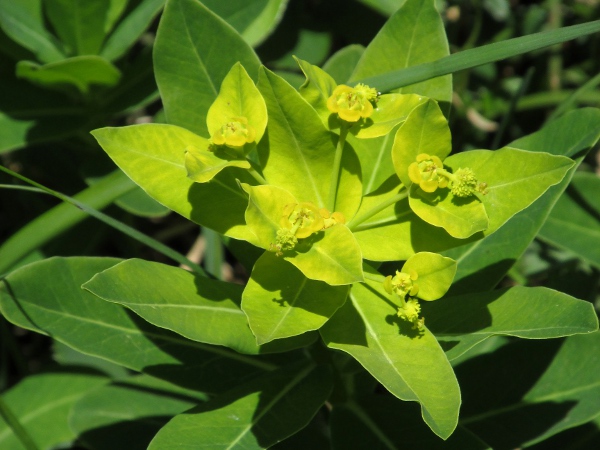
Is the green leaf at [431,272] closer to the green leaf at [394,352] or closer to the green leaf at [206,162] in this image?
the green leaf at [394,352]

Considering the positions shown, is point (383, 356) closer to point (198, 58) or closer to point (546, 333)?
point (546, 333)

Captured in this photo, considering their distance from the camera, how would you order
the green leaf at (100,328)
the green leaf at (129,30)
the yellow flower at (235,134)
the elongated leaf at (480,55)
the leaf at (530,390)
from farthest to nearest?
the green leaf at (129,30) < the leaf at (530,390) < the green leaf at (100,328) < the elongated leaf at (480,55) < the yellow flower at (235,134)

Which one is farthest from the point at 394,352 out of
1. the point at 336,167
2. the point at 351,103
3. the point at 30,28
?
the point at 30,28

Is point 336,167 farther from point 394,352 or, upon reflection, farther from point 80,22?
point 80,22

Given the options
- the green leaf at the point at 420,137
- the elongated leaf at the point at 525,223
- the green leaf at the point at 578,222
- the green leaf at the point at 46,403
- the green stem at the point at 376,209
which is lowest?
the green leaf at the point at 46,403

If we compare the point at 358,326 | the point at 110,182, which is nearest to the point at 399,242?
the point at 358,326

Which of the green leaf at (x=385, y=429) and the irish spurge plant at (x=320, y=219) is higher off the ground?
the irish spurge plant at (x=320, y=219)

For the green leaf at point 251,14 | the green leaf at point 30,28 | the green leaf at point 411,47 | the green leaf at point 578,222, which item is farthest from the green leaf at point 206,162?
the green leaf at point 578,222
